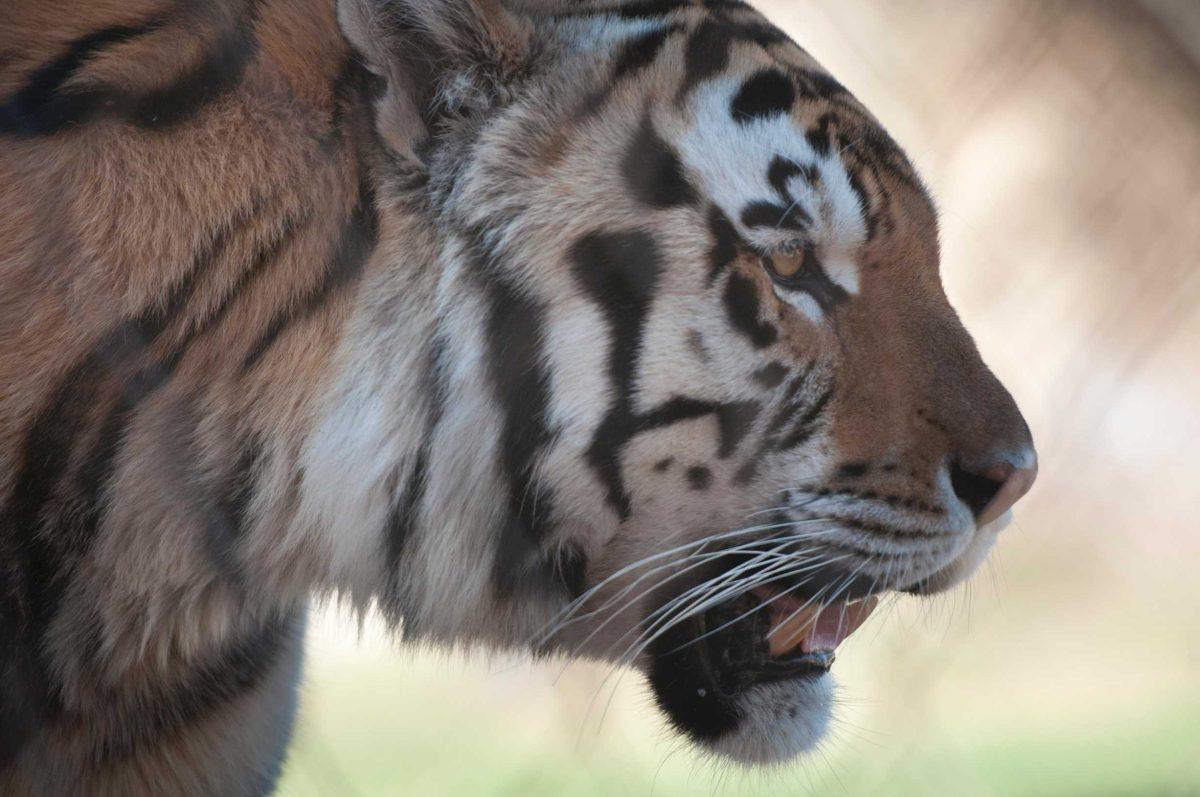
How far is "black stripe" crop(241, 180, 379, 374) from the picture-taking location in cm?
84

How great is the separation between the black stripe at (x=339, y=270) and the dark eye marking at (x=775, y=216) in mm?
269

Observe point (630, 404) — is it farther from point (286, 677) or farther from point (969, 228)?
point (969, 228)

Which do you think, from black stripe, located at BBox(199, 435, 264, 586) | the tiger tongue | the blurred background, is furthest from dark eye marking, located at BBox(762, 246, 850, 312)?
the blurred background

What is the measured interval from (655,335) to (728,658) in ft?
0.95

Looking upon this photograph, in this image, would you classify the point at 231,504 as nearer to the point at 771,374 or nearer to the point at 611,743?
the point at 771,374

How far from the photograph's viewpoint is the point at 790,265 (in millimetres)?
875

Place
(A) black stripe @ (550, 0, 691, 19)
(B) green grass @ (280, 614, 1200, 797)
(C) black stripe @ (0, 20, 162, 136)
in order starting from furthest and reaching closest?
1. (B) green grass @ (280, 614, 1200, 797)
2. (A) black stripe @ (550, 0, 691, 19)
3. (C) black stripe @ (0, 20, 162, 136)

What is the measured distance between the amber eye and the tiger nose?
0.18m

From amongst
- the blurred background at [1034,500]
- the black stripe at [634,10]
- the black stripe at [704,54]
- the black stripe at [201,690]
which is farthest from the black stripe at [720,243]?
the blurred background at [1034,500]

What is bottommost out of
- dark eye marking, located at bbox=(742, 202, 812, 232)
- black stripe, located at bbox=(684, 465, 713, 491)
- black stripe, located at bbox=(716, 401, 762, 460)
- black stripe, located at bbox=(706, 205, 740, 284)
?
black stripe, located at bbox=(684, 465, 713, 491)

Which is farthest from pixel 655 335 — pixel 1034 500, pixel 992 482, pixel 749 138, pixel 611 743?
pixel 1034 500

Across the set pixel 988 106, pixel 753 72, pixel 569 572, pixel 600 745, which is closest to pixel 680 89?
pixel 753 72

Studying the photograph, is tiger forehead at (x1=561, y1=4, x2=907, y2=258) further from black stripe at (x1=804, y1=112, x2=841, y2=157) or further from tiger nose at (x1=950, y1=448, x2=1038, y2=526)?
tiger nose at (x1=950, y1=448, x2=1038, y2=526)

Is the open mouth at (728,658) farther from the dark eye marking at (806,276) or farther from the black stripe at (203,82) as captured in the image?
the black stripe at (203,82)
